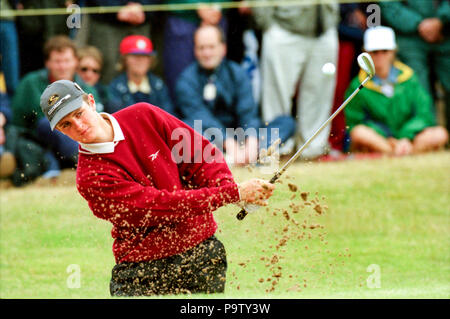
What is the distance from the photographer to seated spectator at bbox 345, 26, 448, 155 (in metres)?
8.97

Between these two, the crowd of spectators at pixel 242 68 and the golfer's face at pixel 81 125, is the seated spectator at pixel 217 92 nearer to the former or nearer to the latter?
the crowd of spectators at pixel 242 68

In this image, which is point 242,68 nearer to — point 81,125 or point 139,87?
point 139,87

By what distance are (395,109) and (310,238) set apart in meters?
3.17

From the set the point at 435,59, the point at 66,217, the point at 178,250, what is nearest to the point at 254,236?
the point at 178,250

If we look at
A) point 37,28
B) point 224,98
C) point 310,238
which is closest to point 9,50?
point 37,28

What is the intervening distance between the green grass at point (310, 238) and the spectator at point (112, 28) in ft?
4.58

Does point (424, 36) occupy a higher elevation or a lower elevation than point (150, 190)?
higher

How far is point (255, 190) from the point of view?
4902 mm

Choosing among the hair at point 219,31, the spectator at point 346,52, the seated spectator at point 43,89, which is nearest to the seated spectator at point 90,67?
the seated spectator at point 43,89

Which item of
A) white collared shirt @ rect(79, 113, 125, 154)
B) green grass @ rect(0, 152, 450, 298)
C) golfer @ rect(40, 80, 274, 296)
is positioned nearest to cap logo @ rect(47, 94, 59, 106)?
golfer @ rect(40, 80, 274, 296)

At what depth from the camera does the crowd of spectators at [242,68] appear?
8.81 m

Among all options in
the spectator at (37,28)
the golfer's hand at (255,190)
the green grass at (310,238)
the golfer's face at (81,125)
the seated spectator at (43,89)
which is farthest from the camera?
the spectator at (37,28)

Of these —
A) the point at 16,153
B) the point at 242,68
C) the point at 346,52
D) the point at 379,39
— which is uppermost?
the point at 379,39
